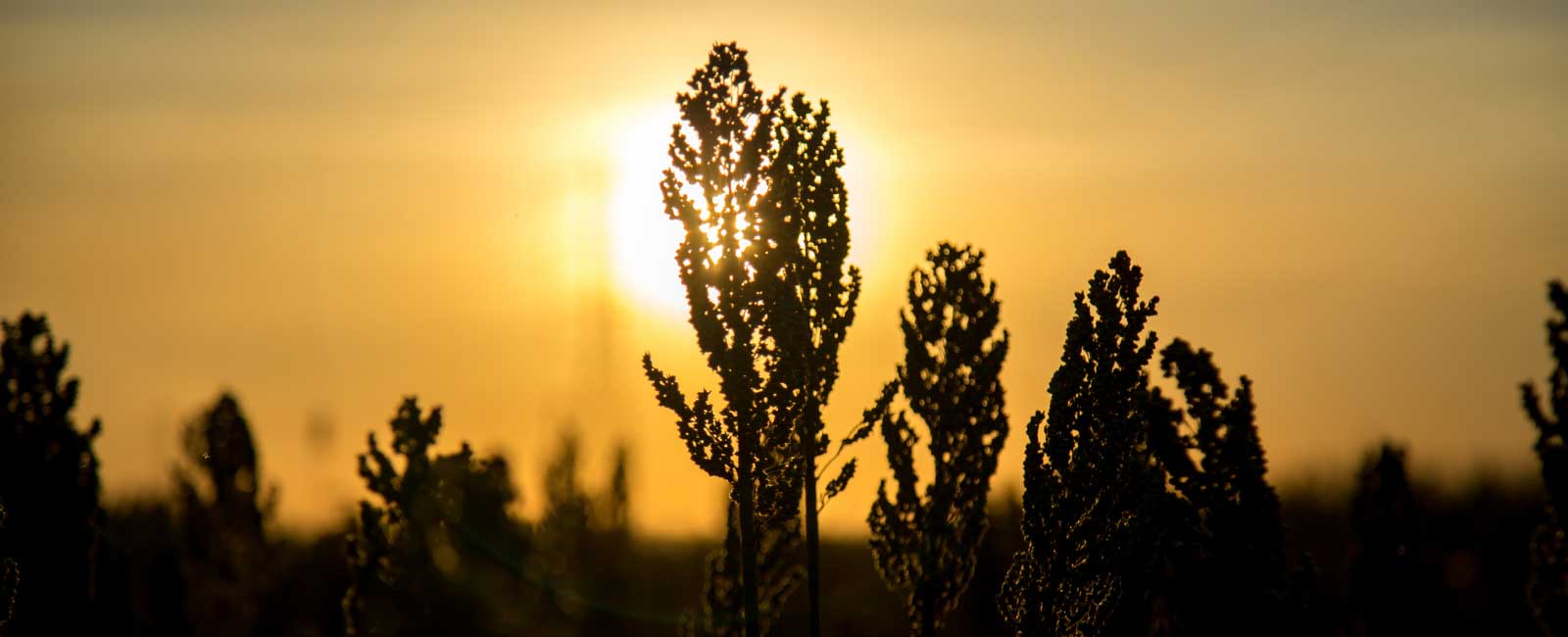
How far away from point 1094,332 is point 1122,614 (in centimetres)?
354

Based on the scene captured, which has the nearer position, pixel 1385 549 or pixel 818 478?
pixel 818 478

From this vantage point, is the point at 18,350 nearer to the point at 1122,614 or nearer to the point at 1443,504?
the point at 1122,614

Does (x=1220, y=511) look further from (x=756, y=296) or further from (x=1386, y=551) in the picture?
(x=1386, y=551)

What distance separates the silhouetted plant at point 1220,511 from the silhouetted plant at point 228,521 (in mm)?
21836

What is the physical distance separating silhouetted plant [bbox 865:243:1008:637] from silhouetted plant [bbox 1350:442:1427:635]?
47.0ft

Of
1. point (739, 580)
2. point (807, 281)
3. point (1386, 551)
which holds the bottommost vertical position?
point (1386, 551)

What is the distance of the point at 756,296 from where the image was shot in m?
17.2

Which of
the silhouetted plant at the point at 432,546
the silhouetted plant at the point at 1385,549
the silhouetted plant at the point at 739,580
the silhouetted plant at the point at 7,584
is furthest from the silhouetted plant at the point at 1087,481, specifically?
the silhouetted plant at the point at 1385,549

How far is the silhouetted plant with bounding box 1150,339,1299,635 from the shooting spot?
13578mm

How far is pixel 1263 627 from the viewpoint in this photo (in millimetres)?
13445

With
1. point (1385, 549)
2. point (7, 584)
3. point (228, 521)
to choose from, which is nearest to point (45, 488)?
point (7, 584)

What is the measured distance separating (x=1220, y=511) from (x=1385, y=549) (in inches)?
731

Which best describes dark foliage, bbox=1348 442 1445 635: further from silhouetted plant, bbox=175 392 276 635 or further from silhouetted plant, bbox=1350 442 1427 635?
silhouetted plant, bbox=175 392 276 635

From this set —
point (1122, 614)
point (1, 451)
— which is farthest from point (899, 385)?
point (1, 451)
